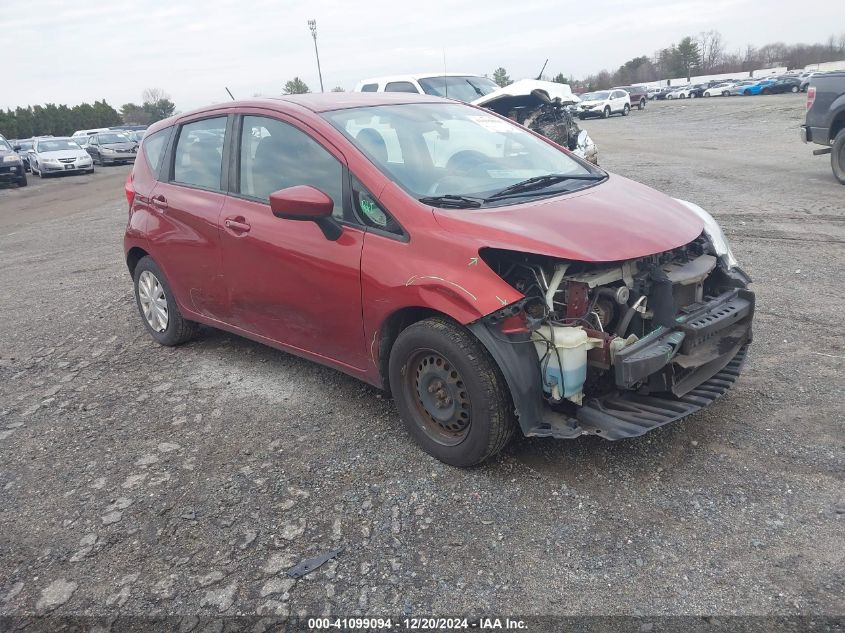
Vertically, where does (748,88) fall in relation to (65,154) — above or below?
above

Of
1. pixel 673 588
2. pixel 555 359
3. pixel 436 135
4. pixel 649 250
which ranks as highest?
pixel 436 135

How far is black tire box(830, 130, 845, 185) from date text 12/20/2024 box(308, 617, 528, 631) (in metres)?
10.3

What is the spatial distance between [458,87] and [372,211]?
1012 cm

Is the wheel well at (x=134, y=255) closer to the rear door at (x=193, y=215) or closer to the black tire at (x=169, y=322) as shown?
the black tire at (x=169, y=322)

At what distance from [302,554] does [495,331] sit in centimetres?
→ 127

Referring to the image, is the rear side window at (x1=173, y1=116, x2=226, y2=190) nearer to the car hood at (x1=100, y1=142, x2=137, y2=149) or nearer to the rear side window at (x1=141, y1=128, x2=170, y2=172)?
the rear side window at (x1=141, y1=128, x2=170, y2=172)

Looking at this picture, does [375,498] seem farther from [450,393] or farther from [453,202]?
[453,202]

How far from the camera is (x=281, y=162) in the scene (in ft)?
13.3

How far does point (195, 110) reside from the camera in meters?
4.94

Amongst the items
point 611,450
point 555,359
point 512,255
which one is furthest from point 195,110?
point 611,450

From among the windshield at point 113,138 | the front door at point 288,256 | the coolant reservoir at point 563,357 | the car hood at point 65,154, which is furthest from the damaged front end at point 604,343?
the windshield at point 113,138

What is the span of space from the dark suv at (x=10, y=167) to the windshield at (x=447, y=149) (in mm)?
21221

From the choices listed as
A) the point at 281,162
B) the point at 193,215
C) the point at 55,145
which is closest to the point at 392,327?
the point at 281,162

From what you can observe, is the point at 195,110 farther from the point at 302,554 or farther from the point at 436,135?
the point at 302,554
